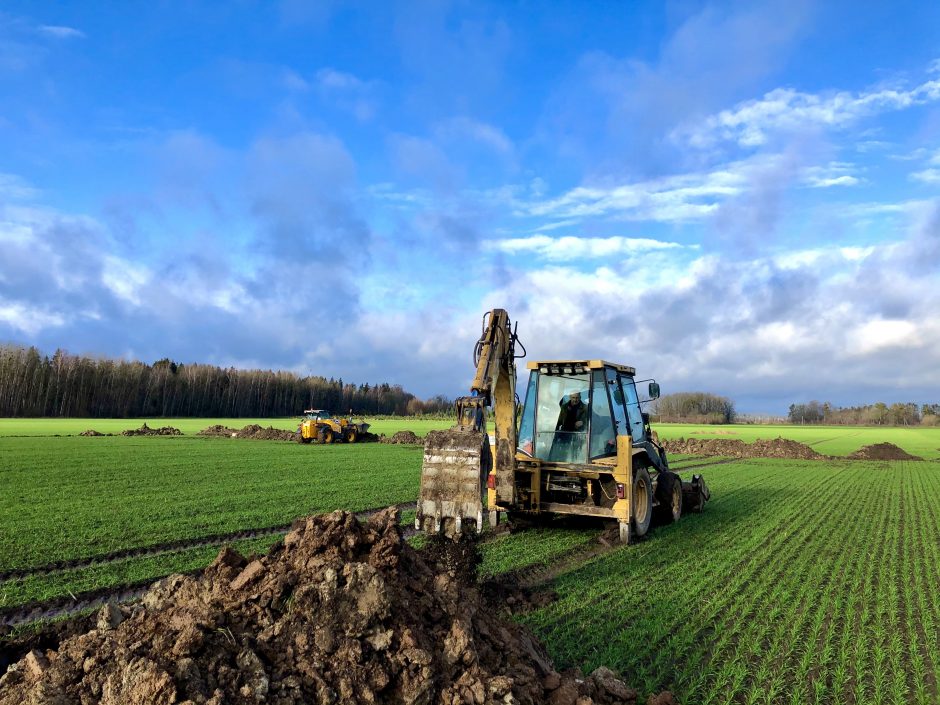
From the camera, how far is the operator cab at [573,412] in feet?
33.0

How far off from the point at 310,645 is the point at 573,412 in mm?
6809

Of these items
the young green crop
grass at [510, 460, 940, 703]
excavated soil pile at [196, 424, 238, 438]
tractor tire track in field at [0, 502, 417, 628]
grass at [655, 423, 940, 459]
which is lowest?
tractor tire track in field at [0, 502, 417, 628]

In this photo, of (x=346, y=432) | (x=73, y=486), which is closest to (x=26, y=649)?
(x=73, y=486)

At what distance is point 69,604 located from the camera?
6.89 m

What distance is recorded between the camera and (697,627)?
20.4 ft

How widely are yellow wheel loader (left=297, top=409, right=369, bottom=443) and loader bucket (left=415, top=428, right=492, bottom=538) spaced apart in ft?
89.3

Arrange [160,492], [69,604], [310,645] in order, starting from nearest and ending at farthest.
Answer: [310,645] < [69,604] < [160,492]

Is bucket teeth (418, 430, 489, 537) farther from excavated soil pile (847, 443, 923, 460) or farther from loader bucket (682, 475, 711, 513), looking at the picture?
excavated soil pile (847, 443, 923, 460)

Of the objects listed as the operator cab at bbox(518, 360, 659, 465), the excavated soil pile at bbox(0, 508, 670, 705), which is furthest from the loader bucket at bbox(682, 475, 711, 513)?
the excavated soil pile at bbox(0, 508, 670, 705)

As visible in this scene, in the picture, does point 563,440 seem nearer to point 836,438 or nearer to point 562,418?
point 562,418

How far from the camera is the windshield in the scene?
10.1m

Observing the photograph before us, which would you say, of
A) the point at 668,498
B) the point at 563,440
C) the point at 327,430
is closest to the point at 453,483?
the point at 563,440

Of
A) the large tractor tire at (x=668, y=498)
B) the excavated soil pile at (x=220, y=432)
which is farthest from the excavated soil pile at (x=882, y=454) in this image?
the excavated soil pile at (x=220, y=432)

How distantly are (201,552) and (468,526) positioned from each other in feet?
14.0
